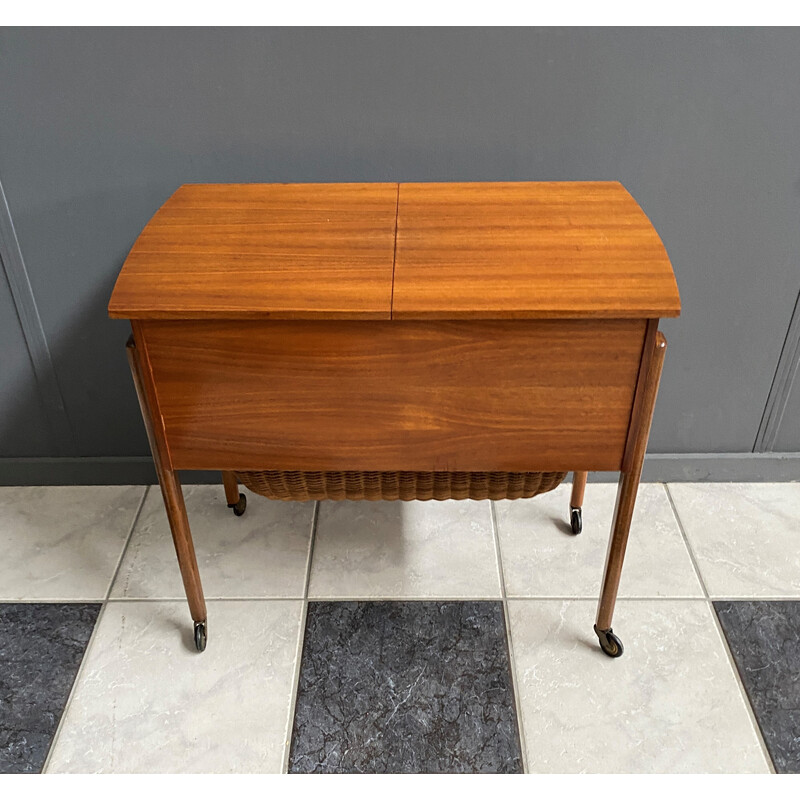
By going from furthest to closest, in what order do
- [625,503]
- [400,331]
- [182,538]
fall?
[182,538] < [625,503] < [400,331]

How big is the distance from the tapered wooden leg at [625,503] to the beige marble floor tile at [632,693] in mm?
51

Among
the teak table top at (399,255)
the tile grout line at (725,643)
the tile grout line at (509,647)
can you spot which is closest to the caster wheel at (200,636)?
the tile grout line at (509,647)

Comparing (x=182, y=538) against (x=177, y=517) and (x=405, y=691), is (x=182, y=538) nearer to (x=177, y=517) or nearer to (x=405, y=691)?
(x=177, y=517)

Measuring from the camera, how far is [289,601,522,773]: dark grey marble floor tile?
1.44 meters

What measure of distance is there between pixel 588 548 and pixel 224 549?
0.85 metres

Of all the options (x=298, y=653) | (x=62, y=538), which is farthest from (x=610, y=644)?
(x=62, y=538)

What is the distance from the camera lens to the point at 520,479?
4.93 feet

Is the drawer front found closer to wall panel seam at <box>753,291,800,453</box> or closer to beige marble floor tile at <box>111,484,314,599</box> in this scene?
beige marble floor tile at <box>111,484,314,599</box>

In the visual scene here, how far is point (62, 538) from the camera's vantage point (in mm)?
1902
